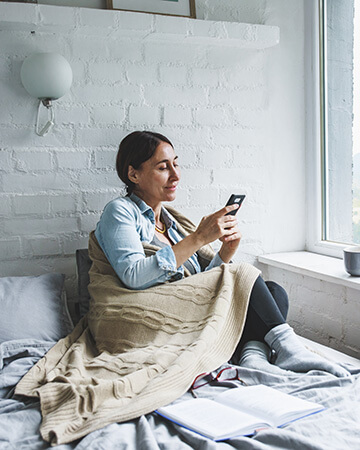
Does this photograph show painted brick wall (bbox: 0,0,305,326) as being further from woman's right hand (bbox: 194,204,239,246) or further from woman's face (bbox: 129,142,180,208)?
woman's right hand (bbox: 194,204,239,246)

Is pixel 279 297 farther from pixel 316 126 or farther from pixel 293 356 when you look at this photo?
pixel 316 126

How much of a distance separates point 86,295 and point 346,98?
1.62 metres

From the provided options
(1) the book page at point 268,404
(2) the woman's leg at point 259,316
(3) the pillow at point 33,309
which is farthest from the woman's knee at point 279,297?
(3) the pillow at point 33,309

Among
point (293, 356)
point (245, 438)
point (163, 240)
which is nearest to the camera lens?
point (245, 438)

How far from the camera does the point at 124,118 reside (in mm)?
2488

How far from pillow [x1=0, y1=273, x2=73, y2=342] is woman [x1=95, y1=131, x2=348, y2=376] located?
0.31 m

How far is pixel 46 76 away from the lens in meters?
2.16

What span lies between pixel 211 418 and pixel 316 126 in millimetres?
1939

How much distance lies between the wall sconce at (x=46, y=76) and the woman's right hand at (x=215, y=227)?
0.82 m

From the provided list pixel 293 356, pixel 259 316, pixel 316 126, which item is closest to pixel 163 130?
pixel 316 126

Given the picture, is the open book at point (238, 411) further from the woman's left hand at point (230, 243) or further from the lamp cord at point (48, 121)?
the lamp cord at point (48, 121)

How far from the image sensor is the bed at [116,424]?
1216mm

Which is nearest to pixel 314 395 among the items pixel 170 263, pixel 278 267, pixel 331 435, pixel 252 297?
pixel 331 435

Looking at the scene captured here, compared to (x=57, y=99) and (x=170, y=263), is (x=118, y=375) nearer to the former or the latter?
(x=170, y=263)
